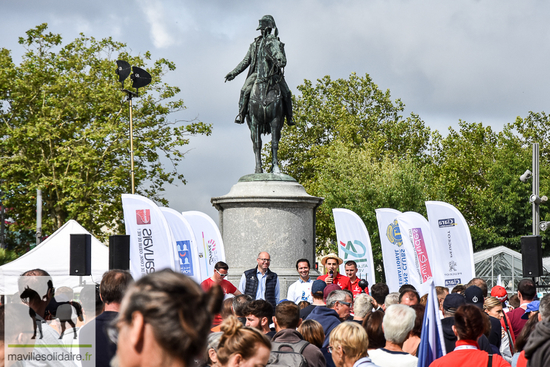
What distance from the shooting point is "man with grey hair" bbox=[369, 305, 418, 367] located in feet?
15.5

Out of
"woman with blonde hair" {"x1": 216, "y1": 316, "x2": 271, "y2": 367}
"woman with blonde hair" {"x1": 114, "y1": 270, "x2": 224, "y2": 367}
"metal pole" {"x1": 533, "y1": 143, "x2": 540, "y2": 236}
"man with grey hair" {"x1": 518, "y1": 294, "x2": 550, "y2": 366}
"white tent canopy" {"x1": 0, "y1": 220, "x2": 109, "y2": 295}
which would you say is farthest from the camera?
"metal pole" {"x1": 533, "y1": 143, "x2": 540, "y2": 236}

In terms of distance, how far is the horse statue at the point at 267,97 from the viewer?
1402 centimetres

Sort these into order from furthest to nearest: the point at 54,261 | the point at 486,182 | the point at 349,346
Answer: the point at 486,182 < the point at 54,261 < the point at 349,346

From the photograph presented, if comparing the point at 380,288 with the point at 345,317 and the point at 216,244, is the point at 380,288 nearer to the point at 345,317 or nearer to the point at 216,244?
the point at 345,317

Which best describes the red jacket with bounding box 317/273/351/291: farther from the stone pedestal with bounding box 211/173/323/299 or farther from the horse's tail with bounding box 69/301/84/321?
the horse's tail with bounding box 69/301/84/321

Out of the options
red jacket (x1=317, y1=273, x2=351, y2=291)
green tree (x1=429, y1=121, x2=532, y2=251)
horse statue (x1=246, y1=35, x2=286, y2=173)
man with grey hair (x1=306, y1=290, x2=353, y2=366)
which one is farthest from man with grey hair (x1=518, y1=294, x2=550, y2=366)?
green tree (x1=429, y1=121, x2=532, y2=251)

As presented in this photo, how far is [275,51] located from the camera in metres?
13.9

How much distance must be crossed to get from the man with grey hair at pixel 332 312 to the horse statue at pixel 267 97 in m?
7.40

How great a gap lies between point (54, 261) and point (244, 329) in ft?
62.5

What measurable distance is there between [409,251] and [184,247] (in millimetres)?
4643

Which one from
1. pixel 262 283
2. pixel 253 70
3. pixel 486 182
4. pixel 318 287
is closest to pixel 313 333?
pixel 318 287

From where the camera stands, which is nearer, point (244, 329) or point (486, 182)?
point (244, 329)

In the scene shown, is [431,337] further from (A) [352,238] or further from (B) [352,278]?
(A) [352,238]

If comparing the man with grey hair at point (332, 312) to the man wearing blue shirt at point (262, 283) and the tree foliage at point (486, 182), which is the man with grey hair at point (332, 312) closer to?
the man wearing blue shirt at point (262, 283)
